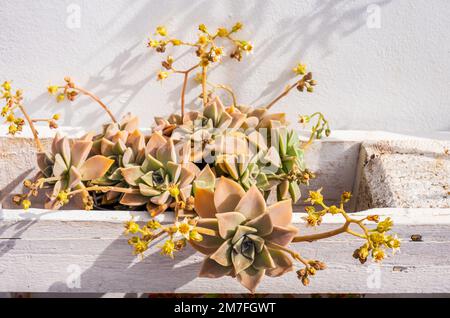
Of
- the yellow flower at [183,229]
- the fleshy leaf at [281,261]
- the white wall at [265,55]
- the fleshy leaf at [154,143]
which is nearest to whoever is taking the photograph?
the yellow flower at [183,229]

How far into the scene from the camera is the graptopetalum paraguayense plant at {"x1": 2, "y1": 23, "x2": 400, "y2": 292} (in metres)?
0.75

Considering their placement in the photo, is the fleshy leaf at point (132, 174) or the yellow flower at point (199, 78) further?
the yellow flower at point (199, 78)

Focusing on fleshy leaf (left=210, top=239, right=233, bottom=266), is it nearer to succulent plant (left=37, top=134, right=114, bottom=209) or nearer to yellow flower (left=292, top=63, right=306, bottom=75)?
succulent plant (left=37, top=134, right=114, bottom=209)

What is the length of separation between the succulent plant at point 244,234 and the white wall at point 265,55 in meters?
0.41

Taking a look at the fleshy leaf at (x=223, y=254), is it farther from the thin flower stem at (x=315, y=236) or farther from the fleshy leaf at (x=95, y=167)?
the fleshy leaf at (x=95, y=167)

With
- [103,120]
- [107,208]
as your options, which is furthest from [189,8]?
[107,208]

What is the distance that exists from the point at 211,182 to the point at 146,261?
18cm

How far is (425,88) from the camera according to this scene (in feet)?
3.73

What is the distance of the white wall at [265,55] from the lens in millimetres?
1035

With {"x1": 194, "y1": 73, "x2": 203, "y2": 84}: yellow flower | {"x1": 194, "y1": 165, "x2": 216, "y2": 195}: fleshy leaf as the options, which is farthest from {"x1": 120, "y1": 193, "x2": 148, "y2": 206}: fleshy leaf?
{"x1": 194, "y1": 73, "x2": 203, "y2": 84}: yellow flower

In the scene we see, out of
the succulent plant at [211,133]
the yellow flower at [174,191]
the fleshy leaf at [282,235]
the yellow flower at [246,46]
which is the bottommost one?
the fleshy leaf at [282,235]

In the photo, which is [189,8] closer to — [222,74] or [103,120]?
[222,74]

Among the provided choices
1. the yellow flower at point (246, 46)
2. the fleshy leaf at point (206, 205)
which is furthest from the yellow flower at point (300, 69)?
the fleshy leaf at point (206, 205)

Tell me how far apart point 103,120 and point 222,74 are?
307 mm
